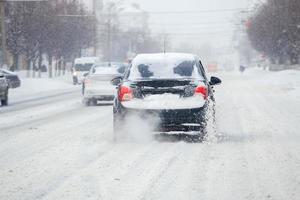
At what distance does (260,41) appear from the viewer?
81.0 metres

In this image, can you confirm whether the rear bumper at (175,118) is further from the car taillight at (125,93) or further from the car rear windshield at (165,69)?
the car rear windshield at (165,69)

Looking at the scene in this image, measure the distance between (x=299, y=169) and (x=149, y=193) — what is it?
2650 mm

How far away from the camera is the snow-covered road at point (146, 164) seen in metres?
8.53

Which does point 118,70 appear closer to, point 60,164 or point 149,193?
point 60,164

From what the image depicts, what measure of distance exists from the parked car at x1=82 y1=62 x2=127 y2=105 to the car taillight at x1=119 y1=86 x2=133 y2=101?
1221 centimetres

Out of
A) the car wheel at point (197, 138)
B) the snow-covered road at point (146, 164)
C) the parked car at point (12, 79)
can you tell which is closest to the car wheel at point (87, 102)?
the snow-covered road at point (146, 164)

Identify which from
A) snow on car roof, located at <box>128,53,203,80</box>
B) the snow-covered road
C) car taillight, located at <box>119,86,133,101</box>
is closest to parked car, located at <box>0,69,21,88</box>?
the snow-covered road

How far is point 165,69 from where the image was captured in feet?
48.3

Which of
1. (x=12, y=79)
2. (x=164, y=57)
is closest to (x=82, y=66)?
(x=12, y=79)

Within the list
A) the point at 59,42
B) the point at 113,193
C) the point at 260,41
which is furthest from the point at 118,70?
the point at 260,41

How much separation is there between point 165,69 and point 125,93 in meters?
0.98

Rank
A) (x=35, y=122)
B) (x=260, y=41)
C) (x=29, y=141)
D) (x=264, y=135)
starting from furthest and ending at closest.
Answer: (x=260, y=41) < (x=35, y=122) < (x=264, y=135) < (x=29, y=141)

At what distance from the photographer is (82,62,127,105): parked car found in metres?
26.9

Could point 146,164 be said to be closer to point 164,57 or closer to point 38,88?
point 164,57
